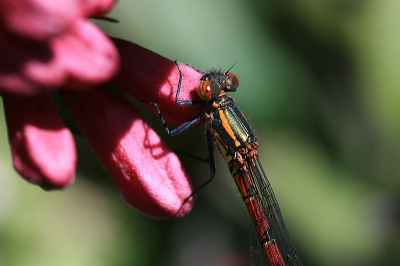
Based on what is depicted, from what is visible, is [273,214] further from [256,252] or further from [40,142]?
[40,142]

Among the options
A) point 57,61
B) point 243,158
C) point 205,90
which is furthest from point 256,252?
point 57,61

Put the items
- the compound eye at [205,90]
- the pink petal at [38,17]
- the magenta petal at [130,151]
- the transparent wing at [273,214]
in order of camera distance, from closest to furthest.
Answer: the pink petal at [38,17]
the magenta petal at [130,151]
the compound eye at [205,90]
the transparent wing at [273,214]

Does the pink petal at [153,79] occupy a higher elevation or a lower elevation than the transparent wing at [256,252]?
higher

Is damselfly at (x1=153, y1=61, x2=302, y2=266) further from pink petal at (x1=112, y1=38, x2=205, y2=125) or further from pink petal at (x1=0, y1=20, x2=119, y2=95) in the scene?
pink petal at (x1=0, y1=20, x2=119, y2=95)

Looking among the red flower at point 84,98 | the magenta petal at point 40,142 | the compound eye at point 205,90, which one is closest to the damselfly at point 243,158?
the compound eye at point 205,90

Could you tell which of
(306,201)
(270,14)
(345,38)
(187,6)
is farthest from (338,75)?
(187,6)

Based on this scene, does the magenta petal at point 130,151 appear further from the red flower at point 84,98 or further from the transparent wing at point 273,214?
the transparent wing at point 273,214
